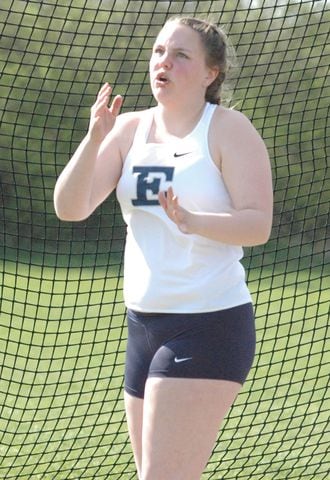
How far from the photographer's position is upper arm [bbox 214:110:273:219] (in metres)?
2.87

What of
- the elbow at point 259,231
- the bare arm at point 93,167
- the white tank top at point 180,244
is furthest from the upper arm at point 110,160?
the elbow at point 259,231

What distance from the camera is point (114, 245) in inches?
428

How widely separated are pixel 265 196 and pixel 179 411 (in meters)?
0.58

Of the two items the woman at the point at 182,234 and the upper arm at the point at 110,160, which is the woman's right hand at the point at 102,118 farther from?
the upper arm at the point at 110,160

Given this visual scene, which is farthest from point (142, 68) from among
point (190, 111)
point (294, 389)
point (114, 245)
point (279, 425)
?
point (190, 111)

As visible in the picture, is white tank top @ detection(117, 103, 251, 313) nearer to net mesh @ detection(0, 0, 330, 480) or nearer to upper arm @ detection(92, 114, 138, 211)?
upper arm @ detection(92, 114, 138, 211)

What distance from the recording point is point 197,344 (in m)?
2.88

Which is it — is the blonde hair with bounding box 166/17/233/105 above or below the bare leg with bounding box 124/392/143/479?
above

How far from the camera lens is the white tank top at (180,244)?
2.91m

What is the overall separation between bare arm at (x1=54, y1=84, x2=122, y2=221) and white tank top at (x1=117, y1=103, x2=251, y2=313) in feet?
0.33

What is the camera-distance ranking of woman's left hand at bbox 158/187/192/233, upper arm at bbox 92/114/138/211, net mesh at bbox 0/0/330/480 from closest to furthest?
woman's left hand at bbox 158/187/192/233
upper arm at bbox 92/114/138/211
net mesh at bbox 0/0/330/480

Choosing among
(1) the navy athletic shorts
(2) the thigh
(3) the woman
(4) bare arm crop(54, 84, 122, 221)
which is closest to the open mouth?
(3) the woman

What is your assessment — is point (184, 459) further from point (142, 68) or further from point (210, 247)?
point (142, 68)

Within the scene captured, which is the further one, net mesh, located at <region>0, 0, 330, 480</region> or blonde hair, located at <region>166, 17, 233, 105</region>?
net mesh, located at <region>0, 0, 330, 480</region>
